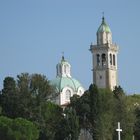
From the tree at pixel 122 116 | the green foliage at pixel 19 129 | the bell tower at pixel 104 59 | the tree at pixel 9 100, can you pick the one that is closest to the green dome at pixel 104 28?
the bell tower at pixel 104 59

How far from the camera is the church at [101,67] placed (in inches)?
4723

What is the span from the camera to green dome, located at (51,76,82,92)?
118 m

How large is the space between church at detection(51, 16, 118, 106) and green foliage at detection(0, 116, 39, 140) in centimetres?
3949

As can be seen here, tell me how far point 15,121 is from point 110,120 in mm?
12974

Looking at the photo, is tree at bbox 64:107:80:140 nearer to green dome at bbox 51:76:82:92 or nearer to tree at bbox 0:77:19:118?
tree at bbox 0:77:19:118

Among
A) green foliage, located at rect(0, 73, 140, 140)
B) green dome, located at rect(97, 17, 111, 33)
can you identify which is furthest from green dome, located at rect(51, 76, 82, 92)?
green foliage, located at rect(0, 73, 140, 140)

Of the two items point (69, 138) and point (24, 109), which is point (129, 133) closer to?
point (69, 138)

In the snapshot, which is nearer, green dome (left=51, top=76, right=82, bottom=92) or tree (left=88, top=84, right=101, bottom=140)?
tree (left=88, top=84, right=101, bottom=140)

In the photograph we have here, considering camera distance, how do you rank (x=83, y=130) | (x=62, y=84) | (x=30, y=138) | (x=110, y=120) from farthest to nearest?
(x=62, y=84) < (x=83, y=130) < (x=110, y=120) < (x=30, y=138)

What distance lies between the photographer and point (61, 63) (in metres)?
124

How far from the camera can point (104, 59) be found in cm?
12281

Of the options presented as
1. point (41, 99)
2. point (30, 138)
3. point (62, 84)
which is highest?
point (62, 84)

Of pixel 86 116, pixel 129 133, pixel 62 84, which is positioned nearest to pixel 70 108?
pixel 86 116

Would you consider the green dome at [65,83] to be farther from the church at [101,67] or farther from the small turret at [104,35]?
the small turret at [104,35]
